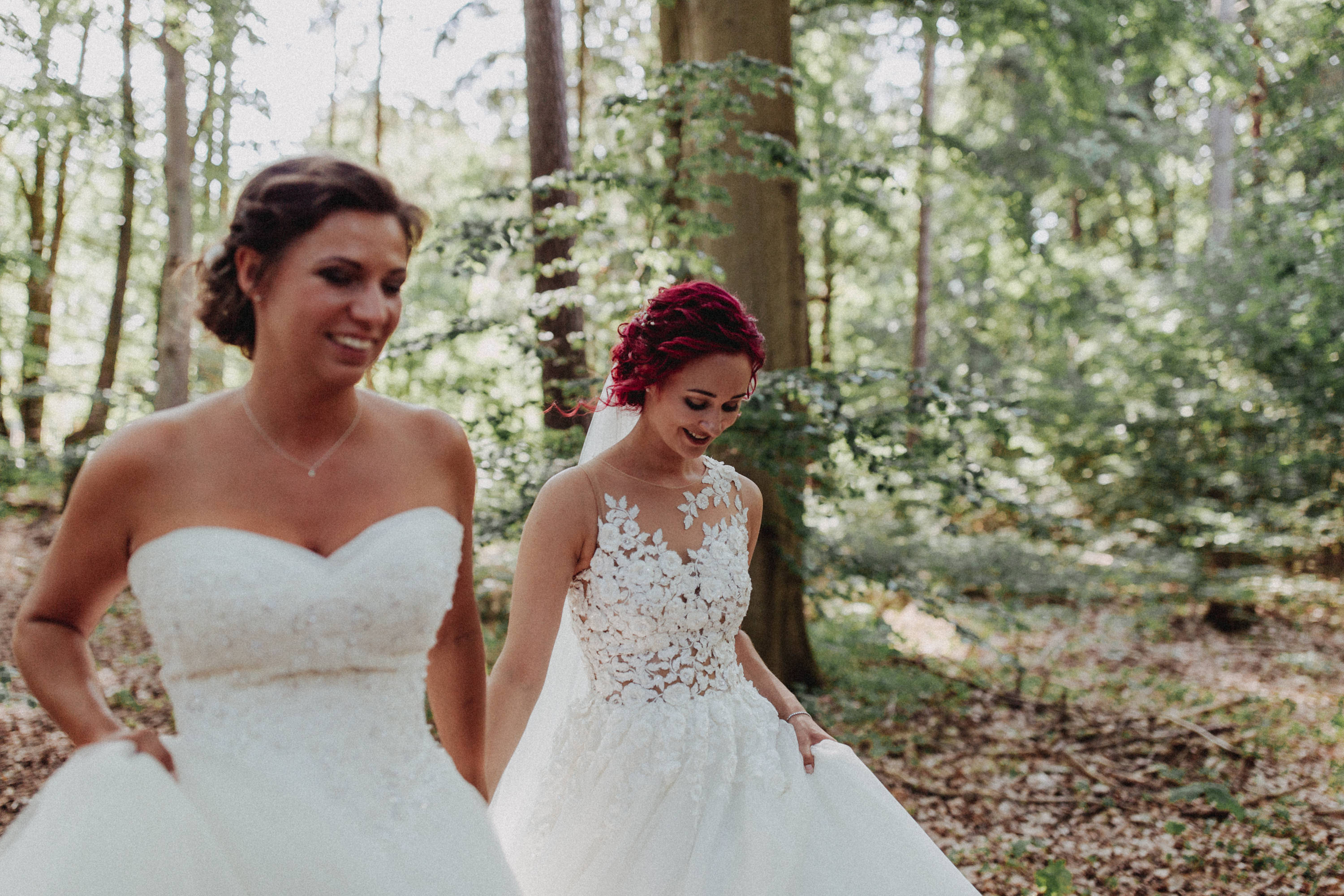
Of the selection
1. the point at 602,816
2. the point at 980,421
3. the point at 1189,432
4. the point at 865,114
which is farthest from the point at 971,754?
the point at 865,114

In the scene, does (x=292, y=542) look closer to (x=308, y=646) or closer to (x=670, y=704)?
(x=308, y=646)

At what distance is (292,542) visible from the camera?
1.55 m

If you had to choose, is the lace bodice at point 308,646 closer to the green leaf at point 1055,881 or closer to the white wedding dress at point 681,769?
the white wedding dress at point 681,769

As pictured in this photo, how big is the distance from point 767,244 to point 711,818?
4494 mm

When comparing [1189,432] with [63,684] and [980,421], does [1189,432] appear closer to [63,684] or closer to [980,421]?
[980,421]

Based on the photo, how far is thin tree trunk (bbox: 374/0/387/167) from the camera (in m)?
12.9

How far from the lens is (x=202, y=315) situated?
1.64 meters

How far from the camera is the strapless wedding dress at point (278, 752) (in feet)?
4.49

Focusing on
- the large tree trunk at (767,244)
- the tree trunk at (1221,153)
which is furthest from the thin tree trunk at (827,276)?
the large tree trunk at (767,244)

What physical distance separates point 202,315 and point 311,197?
319mm

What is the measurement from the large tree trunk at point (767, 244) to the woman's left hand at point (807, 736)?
3.44m

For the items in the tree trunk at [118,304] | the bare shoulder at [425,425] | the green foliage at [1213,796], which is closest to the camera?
the bare shoulder at [425,425]

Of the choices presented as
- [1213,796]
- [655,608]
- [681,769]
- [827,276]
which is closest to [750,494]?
[655,608]

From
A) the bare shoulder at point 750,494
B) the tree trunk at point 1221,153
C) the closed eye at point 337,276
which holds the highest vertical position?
the tree trunk at point 1221,153
